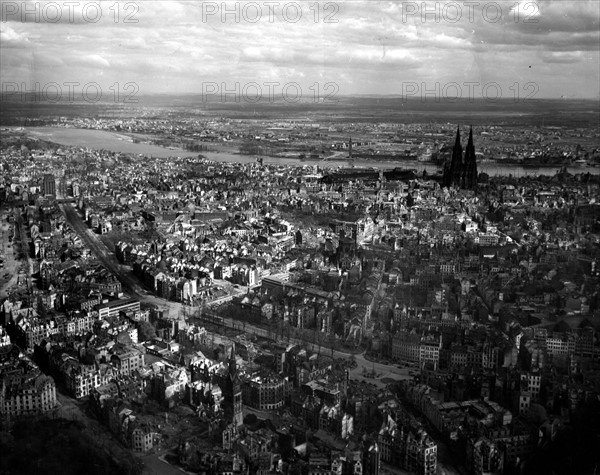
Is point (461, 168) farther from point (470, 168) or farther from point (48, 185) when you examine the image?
point (48, 185)

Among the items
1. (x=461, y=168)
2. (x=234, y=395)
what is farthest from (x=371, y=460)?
(x=461, y=168)

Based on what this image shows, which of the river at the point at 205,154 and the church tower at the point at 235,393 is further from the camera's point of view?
the river at the point at 205,154

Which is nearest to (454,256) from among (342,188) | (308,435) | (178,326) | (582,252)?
(582,252)

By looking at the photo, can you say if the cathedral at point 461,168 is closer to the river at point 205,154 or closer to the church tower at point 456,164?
the church tower at point 456,164

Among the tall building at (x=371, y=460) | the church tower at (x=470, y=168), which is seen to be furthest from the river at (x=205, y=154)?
the tall building at (x=371, y=460)

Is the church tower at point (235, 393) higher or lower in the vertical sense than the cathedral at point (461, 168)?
lower
